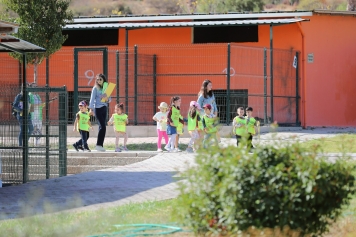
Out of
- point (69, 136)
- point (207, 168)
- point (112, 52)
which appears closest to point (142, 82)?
point (112, 52)

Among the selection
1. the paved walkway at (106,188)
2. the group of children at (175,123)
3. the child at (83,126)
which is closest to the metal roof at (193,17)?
the group of children at (175,123)

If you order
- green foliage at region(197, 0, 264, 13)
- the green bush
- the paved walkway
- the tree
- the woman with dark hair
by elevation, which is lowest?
the paved walkway

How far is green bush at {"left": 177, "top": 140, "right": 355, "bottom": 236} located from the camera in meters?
5.79

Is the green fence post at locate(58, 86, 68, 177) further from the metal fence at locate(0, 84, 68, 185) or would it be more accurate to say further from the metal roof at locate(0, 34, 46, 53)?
the metal roof at locate(0, 34, 46, 53)

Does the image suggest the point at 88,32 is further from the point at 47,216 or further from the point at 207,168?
the point at 47,216

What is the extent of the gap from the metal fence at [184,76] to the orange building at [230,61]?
0.03 meters

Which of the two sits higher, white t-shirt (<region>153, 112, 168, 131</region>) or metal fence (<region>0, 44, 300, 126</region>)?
metal fence (<region>0, 44, 300, 126</region>)

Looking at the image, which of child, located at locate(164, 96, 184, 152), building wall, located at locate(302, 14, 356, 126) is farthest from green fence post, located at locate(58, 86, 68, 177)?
building wall, located at locate(302, 14, 356, 126)

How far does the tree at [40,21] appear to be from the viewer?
68.3 ft

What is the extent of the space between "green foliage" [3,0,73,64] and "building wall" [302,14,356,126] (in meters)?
8.11

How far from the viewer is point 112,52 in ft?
81.9

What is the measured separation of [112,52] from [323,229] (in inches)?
763

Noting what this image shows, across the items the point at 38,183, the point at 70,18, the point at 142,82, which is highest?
the point at 70,18

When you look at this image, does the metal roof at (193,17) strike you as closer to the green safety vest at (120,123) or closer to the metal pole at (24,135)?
the green safety vest at (120,123)
